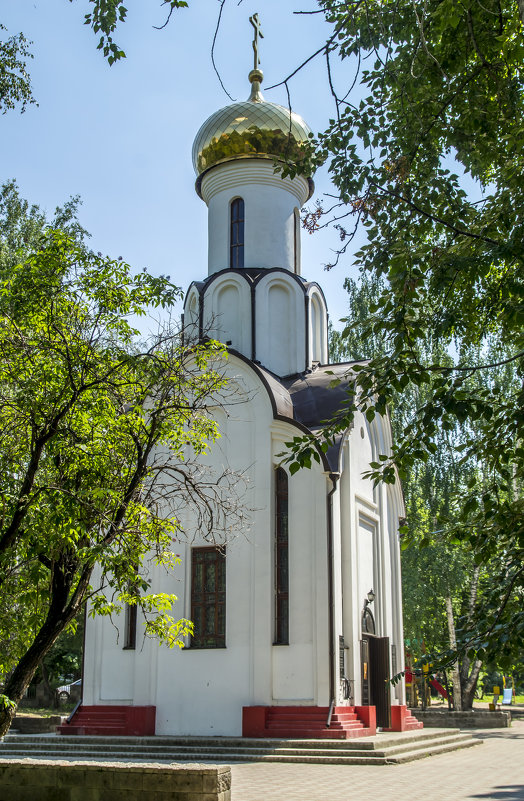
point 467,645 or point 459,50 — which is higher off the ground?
point 459,50

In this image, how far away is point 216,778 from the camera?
21.1 feet

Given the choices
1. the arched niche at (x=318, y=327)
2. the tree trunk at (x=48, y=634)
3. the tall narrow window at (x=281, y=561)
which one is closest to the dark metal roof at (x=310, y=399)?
the tall narrow window at (x=281, y=561)

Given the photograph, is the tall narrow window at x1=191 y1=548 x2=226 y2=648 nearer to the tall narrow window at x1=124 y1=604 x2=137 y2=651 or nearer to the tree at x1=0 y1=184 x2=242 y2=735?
the tall narrow window at x1=124 y1=604 x2=137 y2=651

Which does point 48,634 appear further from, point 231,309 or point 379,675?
point 231,309

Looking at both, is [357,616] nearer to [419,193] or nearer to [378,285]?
[419,193]

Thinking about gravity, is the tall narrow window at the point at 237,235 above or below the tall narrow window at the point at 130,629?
above

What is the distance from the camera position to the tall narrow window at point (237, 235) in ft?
58.3

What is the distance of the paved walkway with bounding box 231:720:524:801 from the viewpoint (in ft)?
27.0

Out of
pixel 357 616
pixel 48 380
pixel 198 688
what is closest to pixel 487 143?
pixel 48 380

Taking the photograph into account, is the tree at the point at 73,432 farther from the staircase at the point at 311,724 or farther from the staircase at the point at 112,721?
the staircase at the point at 112,721

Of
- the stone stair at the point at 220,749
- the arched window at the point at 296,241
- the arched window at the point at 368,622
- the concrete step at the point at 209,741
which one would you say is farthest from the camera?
the arched window at the point at 296,241

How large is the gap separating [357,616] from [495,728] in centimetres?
876

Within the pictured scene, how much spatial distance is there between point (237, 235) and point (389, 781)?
11.8 metres

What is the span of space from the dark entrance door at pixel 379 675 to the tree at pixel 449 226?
8474 millimetres
